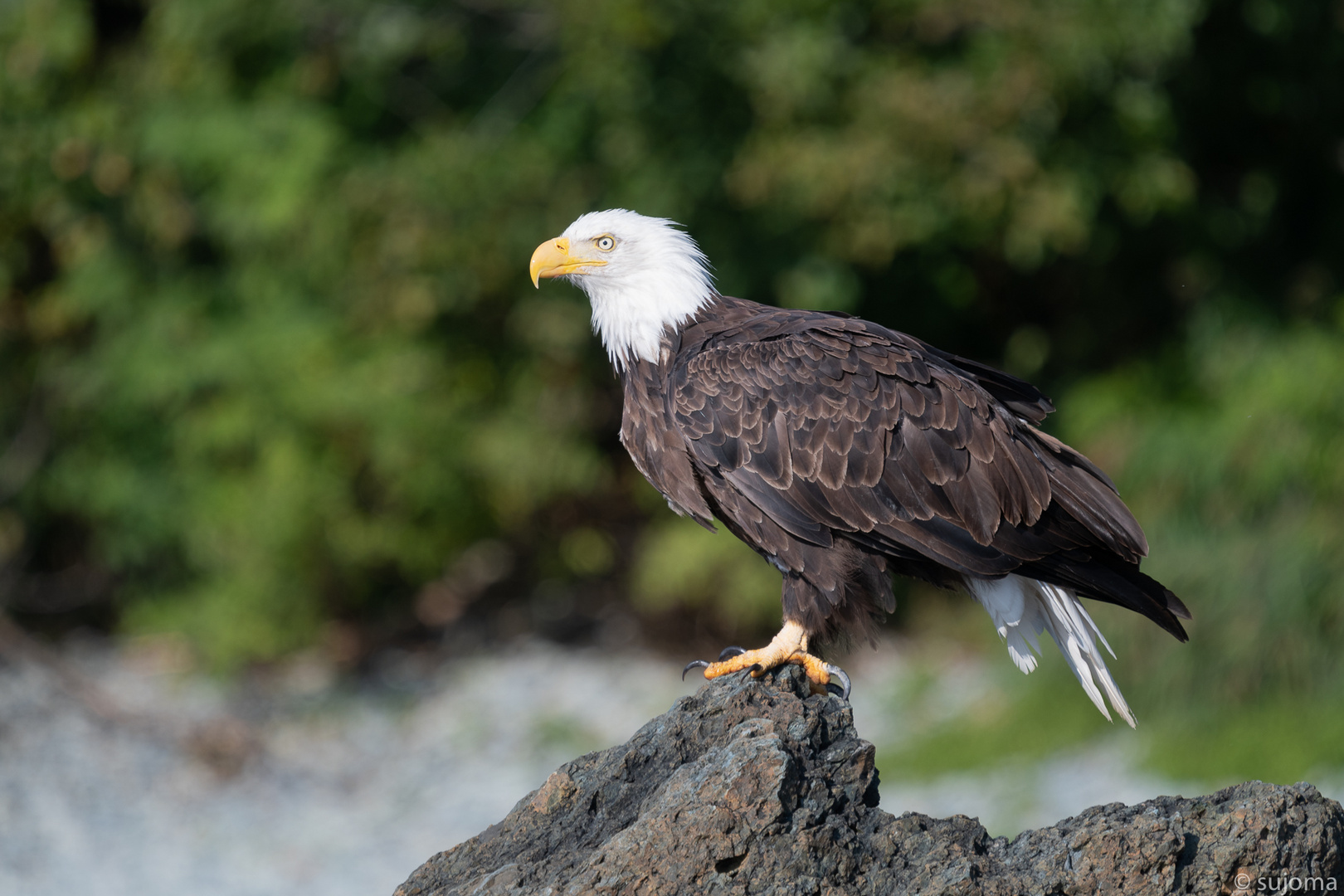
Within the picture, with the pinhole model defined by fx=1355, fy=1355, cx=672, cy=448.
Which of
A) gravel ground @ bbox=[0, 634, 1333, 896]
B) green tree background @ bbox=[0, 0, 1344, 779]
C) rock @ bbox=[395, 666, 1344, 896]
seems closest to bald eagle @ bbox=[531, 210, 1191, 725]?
rock @ bbox=[395, 666, 1344, 896]

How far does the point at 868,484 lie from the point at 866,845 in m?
1.27

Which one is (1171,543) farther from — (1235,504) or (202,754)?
(202,754)

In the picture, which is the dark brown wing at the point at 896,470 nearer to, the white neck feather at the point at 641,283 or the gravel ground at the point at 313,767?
the white neck feather at the point at 641,283

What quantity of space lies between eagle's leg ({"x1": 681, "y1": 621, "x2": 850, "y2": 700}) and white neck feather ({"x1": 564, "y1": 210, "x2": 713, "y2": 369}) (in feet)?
3.25

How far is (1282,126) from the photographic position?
8867 millimetres

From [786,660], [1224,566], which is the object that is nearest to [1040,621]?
[786,660]

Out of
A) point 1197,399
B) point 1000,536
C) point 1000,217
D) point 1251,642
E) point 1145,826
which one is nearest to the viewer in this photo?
point 1145,826

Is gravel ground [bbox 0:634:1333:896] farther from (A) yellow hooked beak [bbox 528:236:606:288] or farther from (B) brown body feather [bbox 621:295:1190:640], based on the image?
(A) yellow hooked beak [bbox 528:236:606:288]

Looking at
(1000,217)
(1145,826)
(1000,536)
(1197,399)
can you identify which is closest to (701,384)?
(1000,536)

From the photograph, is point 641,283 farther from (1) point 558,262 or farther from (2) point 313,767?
(2) point 313,767

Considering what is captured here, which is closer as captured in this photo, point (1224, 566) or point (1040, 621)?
point (1040, 621)

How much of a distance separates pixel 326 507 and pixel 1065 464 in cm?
576

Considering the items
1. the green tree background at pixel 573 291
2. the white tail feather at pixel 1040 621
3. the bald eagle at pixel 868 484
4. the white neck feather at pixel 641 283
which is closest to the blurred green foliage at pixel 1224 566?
the green tree background at pixel 573 291

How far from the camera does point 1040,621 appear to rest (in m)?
4.36
